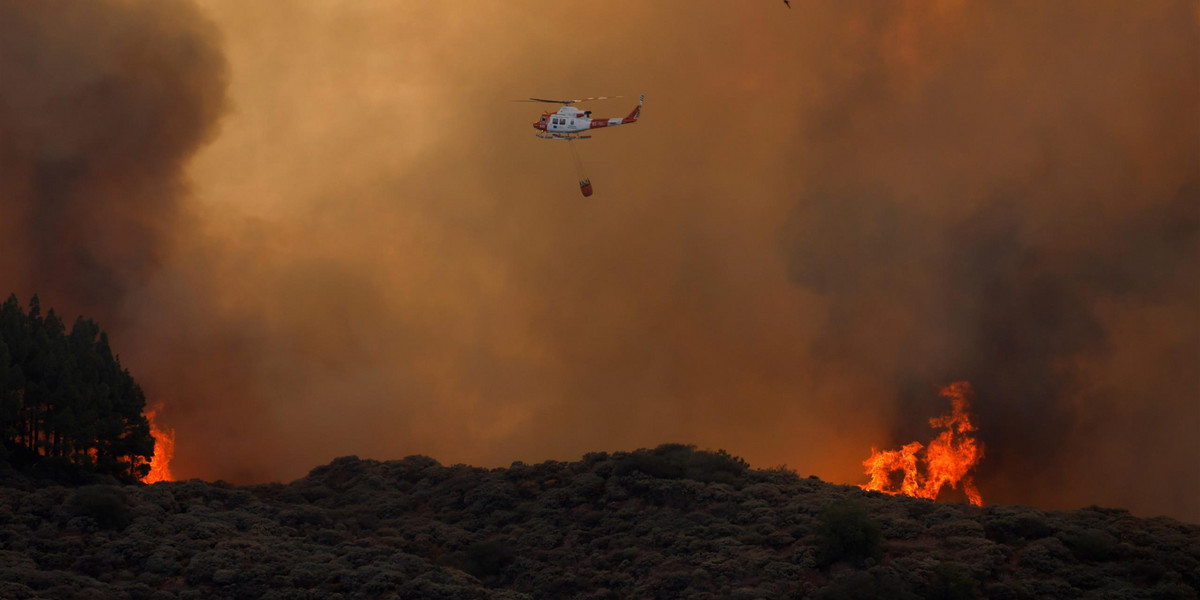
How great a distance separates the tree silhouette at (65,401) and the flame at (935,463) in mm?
53040

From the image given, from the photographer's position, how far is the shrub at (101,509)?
55.4 m

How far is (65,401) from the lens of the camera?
219 feet

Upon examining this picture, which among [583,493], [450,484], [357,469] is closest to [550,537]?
[583,493]

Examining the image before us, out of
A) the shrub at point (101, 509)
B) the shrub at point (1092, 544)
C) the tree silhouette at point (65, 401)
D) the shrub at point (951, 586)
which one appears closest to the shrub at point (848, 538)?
the shrub at point (951, 586)

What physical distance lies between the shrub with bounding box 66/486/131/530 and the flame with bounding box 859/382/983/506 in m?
55.8

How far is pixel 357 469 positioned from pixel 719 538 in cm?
2696

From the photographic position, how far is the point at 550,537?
59188 mm

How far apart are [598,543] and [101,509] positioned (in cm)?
2312

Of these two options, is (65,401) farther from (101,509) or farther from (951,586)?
(951,586)

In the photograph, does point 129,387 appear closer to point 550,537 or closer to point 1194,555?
point 550,537

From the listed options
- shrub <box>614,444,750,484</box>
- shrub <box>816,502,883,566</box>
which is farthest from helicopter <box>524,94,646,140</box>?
shrub <box>816,502,883,566</box>

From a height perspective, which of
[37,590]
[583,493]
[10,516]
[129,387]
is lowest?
[37,590]

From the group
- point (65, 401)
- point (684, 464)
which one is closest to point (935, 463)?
point (684, 464)

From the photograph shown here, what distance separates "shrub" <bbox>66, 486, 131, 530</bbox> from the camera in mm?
55438
